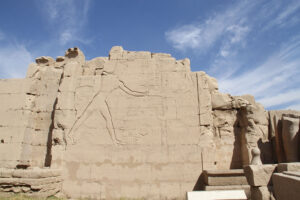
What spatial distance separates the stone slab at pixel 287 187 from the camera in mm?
2474

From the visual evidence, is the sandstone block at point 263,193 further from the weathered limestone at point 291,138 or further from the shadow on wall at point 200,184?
the weathered limestone at point 291,138

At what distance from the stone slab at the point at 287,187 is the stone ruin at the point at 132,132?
2.62 m

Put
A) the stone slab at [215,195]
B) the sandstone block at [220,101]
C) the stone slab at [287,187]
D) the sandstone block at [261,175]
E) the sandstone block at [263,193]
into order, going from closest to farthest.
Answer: the stone slab at [287,187] < the stone slab at [215,195] < the sandstone block at [263,193] < the sandstone block at [261,175] < the sandstone block at [220,101]

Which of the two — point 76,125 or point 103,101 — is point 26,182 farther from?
point 103,101

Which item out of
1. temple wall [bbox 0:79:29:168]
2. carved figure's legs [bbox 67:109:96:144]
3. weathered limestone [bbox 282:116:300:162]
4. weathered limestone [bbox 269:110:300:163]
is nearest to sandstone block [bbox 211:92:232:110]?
weathered limestone [bbox 269:110:300:163]

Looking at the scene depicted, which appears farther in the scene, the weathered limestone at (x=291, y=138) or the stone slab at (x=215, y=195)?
the weathered limestone at (x=291, y=138)

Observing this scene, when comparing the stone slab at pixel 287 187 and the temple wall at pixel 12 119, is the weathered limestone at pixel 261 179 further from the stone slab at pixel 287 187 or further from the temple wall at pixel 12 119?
the temple wall at pixel 12 119

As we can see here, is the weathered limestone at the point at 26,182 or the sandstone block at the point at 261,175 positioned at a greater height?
the sandstone block at the point at 261,175

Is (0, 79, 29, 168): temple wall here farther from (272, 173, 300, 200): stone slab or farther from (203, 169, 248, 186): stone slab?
(272, 173, 300, 200): stone slab

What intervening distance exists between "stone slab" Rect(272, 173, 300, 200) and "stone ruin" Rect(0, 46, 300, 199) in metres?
2.62

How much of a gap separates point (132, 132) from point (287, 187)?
14.6ft

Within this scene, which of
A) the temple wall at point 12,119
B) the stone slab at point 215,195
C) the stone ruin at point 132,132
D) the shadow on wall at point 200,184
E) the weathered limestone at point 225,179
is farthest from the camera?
the temple wall at point 12,119

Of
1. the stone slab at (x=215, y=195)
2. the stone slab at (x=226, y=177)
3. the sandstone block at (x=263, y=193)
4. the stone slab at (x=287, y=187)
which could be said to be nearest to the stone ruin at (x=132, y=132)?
the stone slab at (x=226, y=177)

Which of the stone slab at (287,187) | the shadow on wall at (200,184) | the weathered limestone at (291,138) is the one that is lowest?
the shadow on wall at (200,184)
